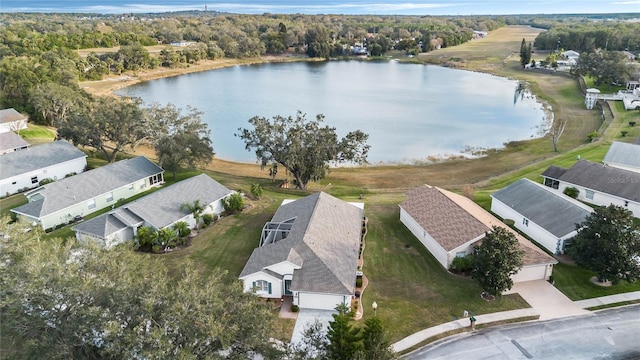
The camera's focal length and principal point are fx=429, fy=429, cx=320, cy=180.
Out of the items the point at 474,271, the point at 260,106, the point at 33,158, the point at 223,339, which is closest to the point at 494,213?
the point at 474,271

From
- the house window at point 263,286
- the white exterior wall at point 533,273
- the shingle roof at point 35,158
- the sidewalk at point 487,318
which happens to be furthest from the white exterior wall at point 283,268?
the shingle roof at point 35,158

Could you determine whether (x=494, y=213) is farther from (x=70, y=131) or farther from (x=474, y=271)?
(x=70, y=131)

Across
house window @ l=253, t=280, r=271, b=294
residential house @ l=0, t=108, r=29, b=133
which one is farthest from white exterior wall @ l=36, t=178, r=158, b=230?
residential house @ l=0, t=108, r=29, b=133

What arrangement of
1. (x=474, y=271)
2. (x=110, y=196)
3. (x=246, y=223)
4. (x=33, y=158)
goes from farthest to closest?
(x=33, y=158), (x=110, y=196), (x=246, y=223), (x=474, y=271)

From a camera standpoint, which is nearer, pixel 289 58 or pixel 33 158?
pixel 33 158

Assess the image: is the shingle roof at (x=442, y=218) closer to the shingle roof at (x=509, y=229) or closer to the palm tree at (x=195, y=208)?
the shingle roof at (x=509, y=229)

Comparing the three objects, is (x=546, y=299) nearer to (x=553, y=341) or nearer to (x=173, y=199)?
(x=553, y=341)
